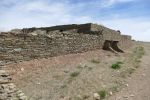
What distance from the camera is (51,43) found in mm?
16062

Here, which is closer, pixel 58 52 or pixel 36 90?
pixel 36 90

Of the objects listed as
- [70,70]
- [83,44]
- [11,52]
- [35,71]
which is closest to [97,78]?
[70,70]

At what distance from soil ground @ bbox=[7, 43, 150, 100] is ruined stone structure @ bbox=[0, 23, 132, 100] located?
36cm

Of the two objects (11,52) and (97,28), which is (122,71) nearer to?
(11,52)

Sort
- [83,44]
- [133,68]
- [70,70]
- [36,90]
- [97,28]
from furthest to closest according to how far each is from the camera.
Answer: [97,28]
[83,44]
[133,68]
[70,70]
[36,90]

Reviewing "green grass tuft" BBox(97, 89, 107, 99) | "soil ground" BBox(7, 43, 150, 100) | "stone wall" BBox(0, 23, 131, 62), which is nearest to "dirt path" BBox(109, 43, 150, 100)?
"soil ground" BBox(7, 43, 150, 100)

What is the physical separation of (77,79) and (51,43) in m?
3.27

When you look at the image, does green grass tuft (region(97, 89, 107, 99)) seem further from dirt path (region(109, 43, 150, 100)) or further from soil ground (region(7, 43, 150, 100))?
dirt path (region(109, 43, 150, 100))

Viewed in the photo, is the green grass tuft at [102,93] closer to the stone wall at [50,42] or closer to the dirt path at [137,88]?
the dirt path at [137,88]

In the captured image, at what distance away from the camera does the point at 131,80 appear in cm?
1471

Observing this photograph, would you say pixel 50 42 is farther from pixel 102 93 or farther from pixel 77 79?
pixel 102 93

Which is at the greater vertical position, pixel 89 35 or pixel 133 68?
pixel 89 35

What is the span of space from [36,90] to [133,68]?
670 cm

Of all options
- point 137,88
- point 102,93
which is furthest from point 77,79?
point 137,88
